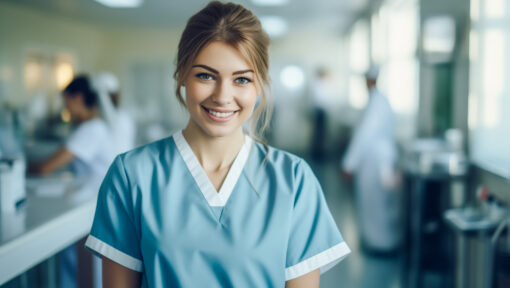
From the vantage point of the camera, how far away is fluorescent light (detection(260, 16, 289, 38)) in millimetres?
6500

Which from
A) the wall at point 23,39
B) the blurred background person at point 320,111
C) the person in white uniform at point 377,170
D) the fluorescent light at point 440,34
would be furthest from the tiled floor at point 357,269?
the wall at point 23,39

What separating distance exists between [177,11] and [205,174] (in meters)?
5.73

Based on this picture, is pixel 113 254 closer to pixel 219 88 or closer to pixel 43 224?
pixel 219 88

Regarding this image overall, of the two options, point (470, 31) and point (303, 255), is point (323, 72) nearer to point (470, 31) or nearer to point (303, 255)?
point (470, 31)

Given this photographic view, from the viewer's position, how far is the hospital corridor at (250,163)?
90 centimetres

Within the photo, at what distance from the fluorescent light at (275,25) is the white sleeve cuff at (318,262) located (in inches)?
224

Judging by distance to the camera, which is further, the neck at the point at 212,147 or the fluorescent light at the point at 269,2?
the fluorescent light at the point at 269,2

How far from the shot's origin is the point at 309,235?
37.9 inches

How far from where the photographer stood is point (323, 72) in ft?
25.4

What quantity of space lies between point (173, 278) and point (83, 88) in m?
1.76

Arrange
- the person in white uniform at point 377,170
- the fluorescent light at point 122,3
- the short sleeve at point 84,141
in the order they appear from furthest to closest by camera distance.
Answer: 1. the fluorescent light at point 122,3
2. the person in white uniform at point 377,170
3. the short sleeve at point 84,141

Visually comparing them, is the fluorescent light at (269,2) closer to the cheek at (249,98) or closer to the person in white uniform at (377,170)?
the person in white uniform at (377,170)

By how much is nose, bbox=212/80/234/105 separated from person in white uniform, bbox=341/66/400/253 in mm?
2553

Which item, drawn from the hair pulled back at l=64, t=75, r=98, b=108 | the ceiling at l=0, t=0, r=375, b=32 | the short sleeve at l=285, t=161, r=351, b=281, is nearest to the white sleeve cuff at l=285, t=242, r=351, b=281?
the short sleeve at l=285, t=161, r=351, b=281
